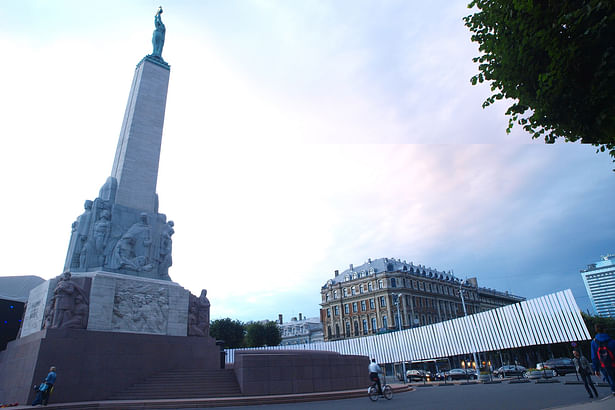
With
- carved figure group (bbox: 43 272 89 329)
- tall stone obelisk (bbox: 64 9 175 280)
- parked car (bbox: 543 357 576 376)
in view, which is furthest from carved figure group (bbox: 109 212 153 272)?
parked car (bbox: 543 357 576 376)

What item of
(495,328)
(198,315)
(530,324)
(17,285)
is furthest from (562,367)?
(17,285)

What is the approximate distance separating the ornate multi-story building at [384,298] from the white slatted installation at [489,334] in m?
21.2

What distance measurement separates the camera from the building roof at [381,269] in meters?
69.8

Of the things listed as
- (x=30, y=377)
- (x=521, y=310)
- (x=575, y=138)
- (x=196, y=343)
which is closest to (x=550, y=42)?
(x=575, y=138)

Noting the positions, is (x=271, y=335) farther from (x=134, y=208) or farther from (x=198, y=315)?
(x=134, y=208)

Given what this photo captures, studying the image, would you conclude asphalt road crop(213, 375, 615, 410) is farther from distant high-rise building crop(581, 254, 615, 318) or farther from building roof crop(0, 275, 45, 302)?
distant high-rise building crop(581, 254, 615, 318)

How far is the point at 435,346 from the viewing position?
36.2 meters

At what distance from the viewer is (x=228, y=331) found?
184ft

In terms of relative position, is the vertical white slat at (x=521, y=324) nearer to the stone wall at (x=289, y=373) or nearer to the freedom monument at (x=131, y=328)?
the freedom monument at (x=131, y=328)

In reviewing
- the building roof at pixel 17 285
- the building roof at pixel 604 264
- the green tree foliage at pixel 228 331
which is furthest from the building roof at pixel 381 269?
the building roof at pixel 604 264

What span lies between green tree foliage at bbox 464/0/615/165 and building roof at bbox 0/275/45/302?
37553 mm

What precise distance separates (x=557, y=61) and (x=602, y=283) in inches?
8028

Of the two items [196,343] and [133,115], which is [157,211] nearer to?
[133,115]

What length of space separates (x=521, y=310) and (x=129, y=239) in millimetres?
29250
